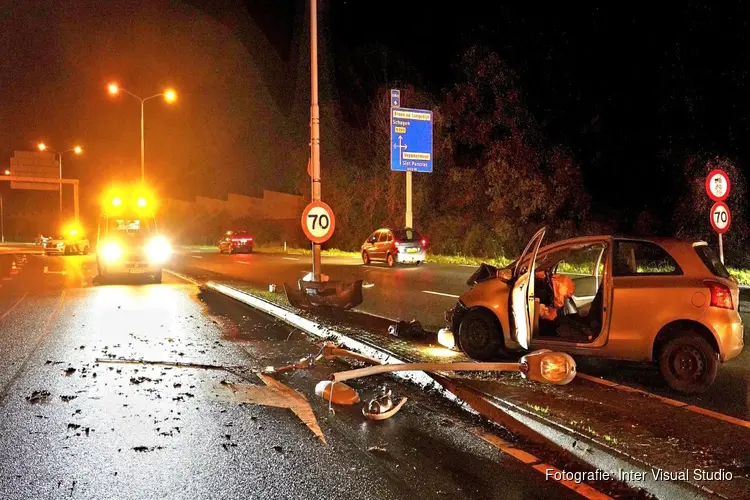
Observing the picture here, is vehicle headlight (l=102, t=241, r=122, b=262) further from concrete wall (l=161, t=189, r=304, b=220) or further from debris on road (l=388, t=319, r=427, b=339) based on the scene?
concrete wall (l=161, t=189, r=304, b=220)

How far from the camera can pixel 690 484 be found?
409cm

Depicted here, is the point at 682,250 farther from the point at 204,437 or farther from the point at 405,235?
the point at 405,235

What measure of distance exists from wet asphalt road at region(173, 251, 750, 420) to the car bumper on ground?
17.5 inches

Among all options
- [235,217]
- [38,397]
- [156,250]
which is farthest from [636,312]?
[235,217]

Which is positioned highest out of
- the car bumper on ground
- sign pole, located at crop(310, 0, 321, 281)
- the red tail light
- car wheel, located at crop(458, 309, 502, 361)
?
sign pole, located at crop(310, 0, 321, 281)

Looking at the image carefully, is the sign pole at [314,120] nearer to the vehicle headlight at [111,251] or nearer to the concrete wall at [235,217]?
the vehicle headlight at [111,251]

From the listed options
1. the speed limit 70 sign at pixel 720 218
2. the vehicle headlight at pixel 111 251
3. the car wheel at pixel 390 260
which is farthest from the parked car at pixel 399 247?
the speed limit 70 sign at pixel 720 218

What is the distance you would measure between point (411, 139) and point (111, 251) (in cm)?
1418

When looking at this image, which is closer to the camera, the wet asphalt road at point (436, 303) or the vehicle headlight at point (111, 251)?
the wet asphalt road at point (436, 303)

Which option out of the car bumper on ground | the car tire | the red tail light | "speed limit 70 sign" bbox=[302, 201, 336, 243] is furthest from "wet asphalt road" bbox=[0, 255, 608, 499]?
the car bumper on ground

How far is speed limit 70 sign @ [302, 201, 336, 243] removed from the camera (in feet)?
38.1

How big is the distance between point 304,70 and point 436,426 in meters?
37.9

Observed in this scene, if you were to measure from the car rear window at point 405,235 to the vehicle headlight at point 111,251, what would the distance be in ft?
35.1

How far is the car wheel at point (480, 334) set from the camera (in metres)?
7.55
